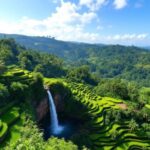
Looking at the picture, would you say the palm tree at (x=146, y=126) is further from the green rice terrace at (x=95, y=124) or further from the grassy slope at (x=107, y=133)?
the grassy slope at (x=107, y=133)

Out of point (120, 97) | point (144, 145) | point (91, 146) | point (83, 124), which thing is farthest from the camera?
point (120, 97)

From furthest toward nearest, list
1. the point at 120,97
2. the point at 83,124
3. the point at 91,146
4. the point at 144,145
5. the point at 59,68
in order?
the point at 59,68 < the point at 120,97 < the point at 83,124 < the point at 144,145 < the point at 91,146

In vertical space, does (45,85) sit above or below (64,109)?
above

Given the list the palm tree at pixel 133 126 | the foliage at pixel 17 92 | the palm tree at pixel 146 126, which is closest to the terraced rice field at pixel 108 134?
the palm tree at pixel 133 126

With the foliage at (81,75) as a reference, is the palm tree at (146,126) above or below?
above

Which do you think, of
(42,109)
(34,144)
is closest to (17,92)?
(42,109)

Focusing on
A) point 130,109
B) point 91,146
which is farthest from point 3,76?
point 130,109

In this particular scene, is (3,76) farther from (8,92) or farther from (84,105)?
(84,105)
